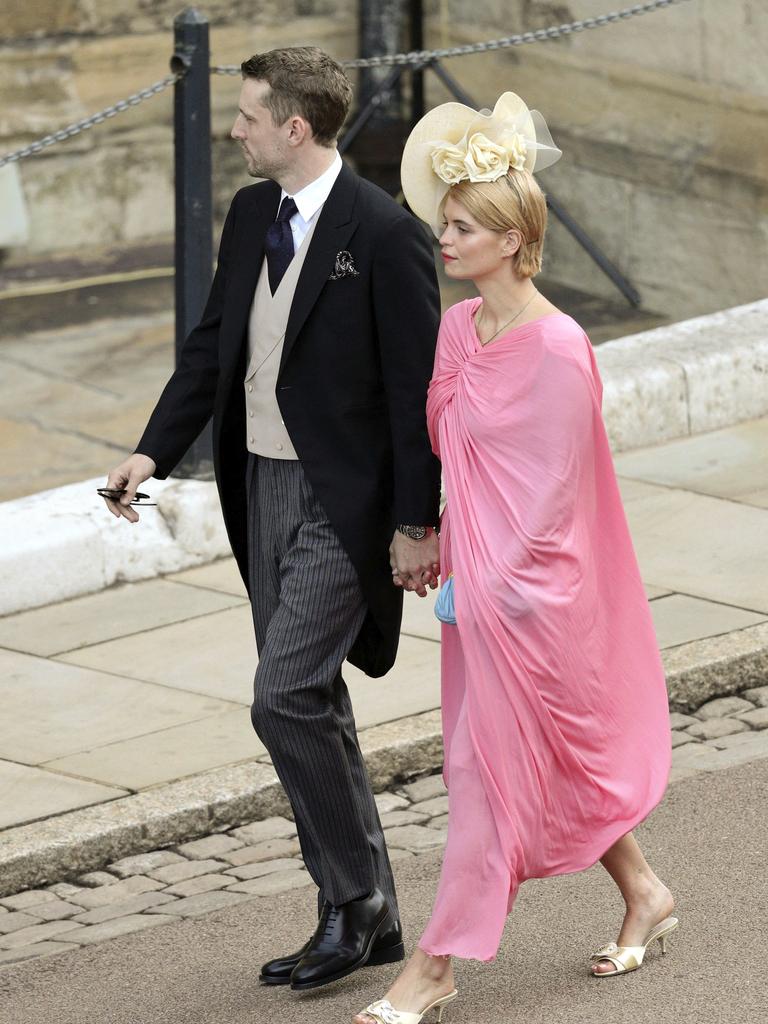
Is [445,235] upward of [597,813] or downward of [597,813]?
upward

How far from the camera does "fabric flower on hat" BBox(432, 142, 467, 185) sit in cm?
424

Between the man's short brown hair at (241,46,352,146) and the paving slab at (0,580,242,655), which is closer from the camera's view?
the man's short brown hair at (241,46,352,146)

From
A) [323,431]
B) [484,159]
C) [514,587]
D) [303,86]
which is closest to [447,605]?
[514,587]

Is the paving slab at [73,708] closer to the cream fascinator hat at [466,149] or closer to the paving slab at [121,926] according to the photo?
the paving slab at [121,926]

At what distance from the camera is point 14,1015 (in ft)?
14.9

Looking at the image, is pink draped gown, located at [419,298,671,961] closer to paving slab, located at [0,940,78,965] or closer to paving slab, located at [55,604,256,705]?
paving slab, located at [0,940,78,965]

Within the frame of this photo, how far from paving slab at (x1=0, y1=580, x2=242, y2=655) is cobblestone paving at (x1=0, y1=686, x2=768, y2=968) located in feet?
4.54

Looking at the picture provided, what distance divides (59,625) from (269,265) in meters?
2.74

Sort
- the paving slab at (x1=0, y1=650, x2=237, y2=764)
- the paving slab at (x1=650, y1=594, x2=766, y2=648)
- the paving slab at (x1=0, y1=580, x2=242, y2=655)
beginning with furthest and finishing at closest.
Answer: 1. the paving slab at (x1=0, y1=580, x2=242, y2=655)
2. the paving slab at (x1=650, y1=594, x2=766, y2=648)
3. the paving slab at (x1=0, y1=650, x2=237, y2=764)

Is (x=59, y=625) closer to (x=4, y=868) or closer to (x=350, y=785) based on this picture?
(x=4, y=868)

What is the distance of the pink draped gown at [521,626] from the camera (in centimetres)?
420

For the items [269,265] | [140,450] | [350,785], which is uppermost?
[269,265]

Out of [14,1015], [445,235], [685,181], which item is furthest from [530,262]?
[685,181]

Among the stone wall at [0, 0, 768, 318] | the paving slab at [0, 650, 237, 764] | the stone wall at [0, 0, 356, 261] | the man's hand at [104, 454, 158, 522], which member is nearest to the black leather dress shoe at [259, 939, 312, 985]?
the man's hand at [104, 454, 158, 522]
